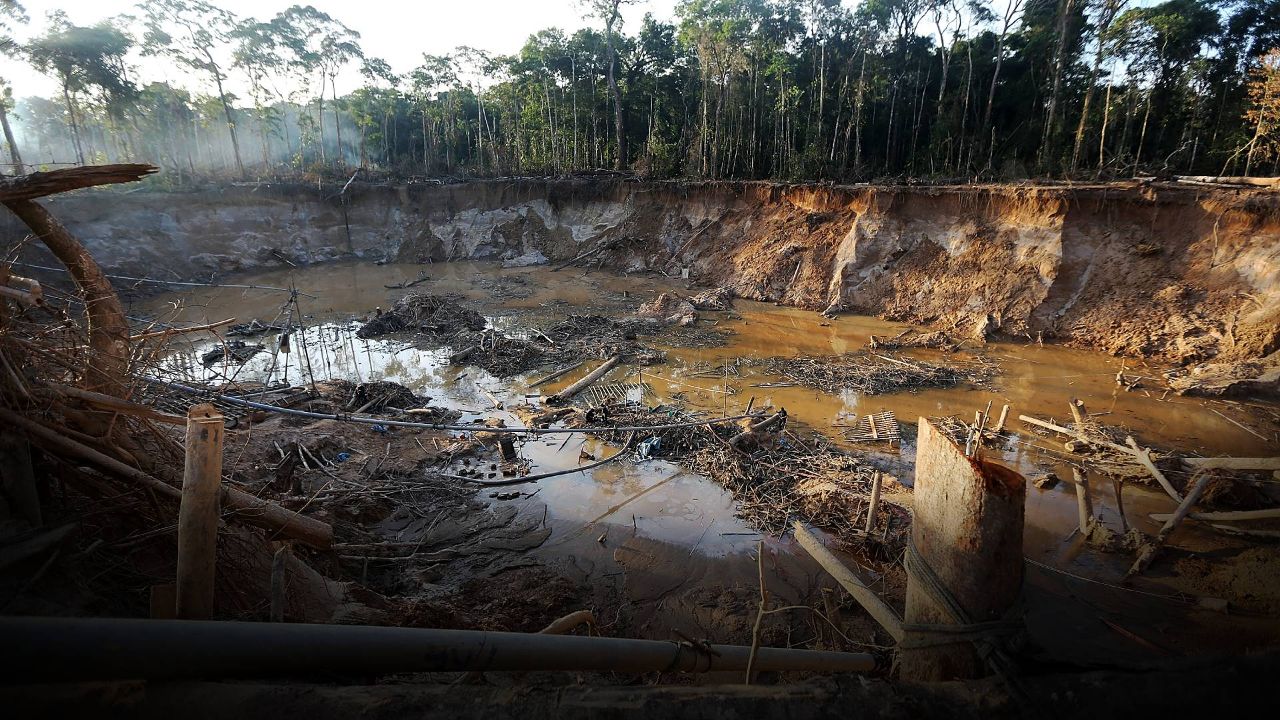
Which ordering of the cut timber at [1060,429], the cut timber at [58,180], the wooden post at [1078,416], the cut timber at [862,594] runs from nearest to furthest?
1. the cut timber at [862,594]
2. the cut timber at [58,180]
3. the cut timber at [1060,429]
4. the wooden post at [1078,416]

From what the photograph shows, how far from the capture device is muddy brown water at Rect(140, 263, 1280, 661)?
5105mm

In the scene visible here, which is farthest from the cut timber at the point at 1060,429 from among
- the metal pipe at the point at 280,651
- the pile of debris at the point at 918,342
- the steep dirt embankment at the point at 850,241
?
the metal pipe at the point at 280,651

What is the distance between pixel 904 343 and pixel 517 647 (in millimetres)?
14609

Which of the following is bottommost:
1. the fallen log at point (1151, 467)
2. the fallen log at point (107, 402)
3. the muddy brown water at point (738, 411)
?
the muddy brown water at point (738, 411)

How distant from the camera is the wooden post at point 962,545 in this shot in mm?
2072

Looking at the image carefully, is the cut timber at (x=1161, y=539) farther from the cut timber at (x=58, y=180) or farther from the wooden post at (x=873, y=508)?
the cut timber at (x=58, y=180)

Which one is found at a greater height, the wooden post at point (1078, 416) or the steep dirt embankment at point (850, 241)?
the steep dirt embankment at point (850, 241)

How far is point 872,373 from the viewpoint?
11.9m

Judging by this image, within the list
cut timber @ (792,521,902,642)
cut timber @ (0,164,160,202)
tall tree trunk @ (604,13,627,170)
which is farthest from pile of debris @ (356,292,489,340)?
tall tree trunk @ (604,13,627,170)

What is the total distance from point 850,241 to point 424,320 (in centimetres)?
1376

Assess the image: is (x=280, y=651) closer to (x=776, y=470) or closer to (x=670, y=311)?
(x=776, y=470)

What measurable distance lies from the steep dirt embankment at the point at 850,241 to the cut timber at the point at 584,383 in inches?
336

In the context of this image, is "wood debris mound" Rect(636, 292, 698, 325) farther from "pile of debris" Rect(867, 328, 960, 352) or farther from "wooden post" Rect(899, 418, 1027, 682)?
"wooden post" Rect(899, 418, 1027, 682)

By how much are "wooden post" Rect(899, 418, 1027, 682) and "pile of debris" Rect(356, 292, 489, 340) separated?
14268 millimetres
